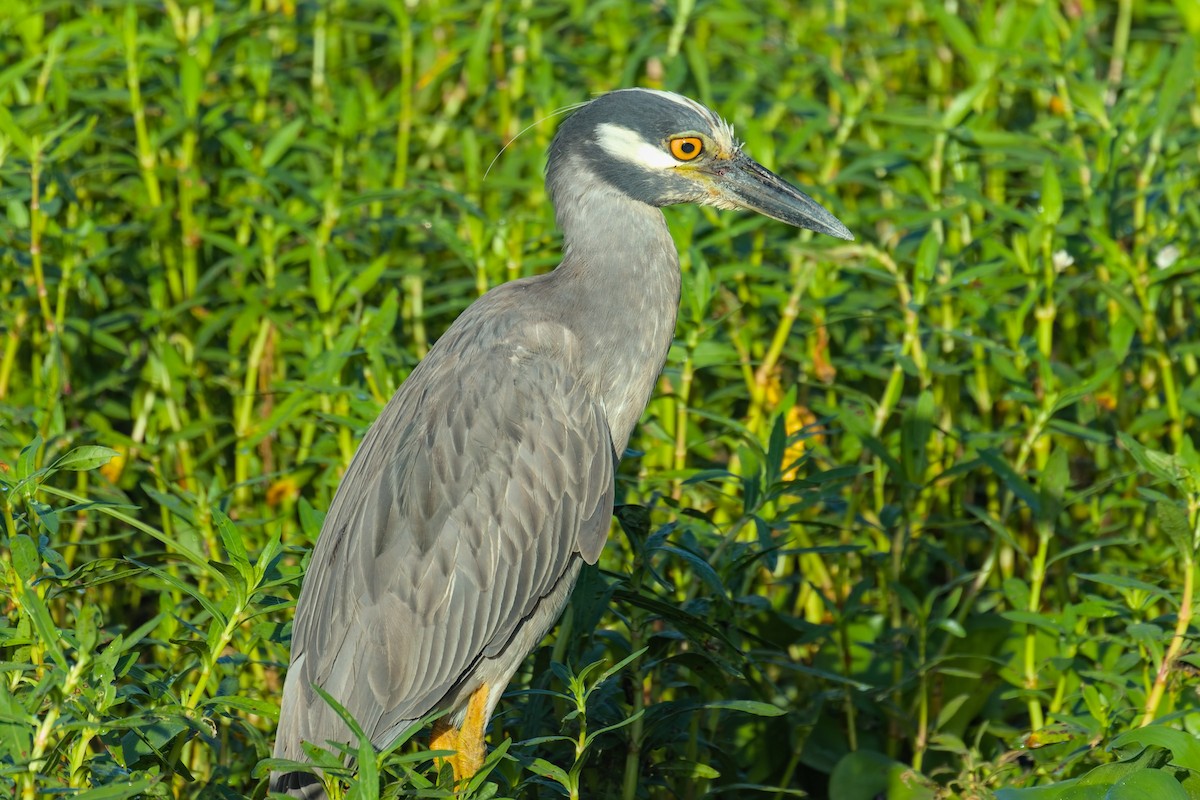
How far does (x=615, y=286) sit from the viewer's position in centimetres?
400

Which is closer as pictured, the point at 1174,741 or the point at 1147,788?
the point at 1147,788

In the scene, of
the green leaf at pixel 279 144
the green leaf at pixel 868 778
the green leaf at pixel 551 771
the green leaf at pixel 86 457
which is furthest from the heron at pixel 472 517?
the green leaf at pixel 279 144

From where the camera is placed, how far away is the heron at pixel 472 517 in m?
3.75

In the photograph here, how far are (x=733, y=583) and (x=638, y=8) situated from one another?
3.69 metres

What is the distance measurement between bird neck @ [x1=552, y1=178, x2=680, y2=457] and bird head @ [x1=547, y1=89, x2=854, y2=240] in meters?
0.07

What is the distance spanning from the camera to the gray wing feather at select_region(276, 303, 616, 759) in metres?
3.76

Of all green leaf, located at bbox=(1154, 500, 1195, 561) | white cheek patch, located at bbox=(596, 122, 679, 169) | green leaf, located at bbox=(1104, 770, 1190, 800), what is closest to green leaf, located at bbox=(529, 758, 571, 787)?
green leaf, located at bbox=(1104, 770, 1190, 800)

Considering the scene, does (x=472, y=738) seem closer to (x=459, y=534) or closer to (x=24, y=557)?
(x=459, y=534)

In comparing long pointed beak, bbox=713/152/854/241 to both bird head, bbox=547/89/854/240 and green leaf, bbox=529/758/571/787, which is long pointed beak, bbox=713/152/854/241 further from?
green leaf, bbox=529/758/571/787

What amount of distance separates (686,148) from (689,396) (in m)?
1.18

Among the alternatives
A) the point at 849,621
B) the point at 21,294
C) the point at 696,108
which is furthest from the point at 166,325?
the point at 849,621

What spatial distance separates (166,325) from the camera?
539 centimetres

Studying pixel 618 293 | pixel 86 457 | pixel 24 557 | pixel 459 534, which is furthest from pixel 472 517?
pixel 24 557

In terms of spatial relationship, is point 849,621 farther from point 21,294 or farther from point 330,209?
point 21,294
